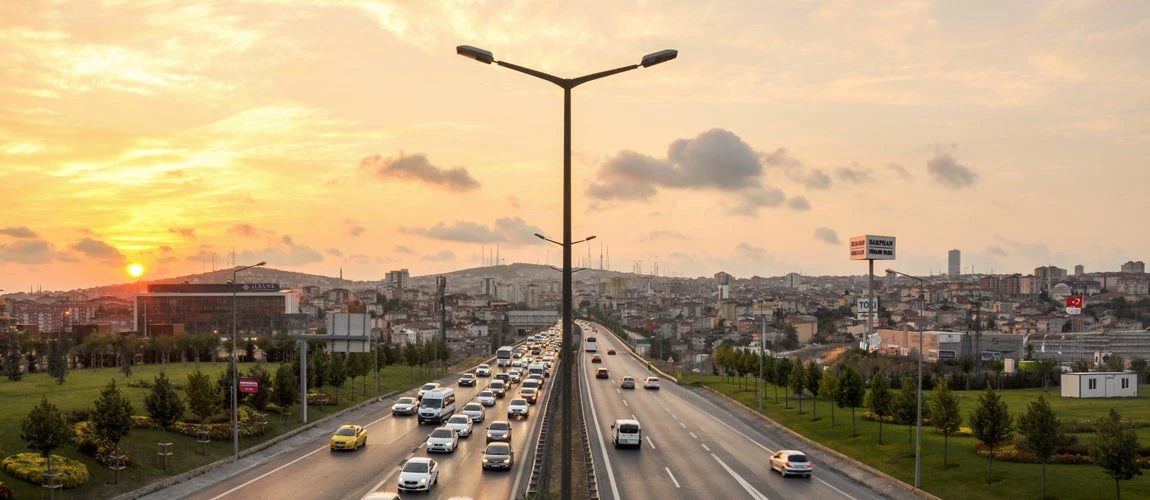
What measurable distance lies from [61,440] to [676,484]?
22.6 metres

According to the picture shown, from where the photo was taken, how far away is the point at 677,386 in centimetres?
9556

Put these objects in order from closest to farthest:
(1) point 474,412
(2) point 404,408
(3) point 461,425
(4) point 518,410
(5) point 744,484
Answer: (5) point 744,484
(3) point 461,425
(1) point 474,412
(4) point 518,410
(2) point 404,408

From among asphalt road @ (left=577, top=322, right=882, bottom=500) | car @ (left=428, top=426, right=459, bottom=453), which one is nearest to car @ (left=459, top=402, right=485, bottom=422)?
asphalt road @ (left=577, top=322, right=882, bottom=500)

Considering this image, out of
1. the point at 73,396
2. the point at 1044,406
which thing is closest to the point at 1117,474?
the point at 1044,406

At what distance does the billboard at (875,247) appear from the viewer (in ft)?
390

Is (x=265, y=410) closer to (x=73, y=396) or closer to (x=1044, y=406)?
(x=73, y=396)

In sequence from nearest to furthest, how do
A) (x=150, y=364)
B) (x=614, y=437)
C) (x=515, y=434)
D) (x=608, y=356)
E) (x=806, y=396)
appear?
(x=614, y=437) → (x=515, y=434) → (x=806, y=396) → (x=150, y=364) → (x=608, y=356)

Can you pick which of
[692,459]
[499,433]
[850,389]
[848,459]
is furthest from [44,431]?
[850,389]

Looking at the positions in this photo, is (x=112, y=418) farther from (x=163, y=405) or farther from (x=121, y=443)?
(x=163, y=405)

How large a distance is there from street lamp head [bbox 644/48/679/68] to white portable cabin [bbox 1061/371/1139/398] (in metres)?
67.8

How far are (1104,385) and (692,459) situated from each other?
144 feet

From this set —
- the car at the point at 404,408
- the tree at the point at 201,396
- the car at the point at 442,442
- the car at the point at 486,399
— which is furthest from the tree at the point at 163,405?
the car at the point at 486,399

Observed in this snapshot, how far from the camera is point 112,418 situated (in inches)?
1369

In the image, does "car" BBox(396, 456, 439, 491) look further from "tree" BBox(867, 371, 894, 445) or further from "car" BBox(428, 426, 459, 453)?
"tree" BBox(867, 371, 894, 445)
